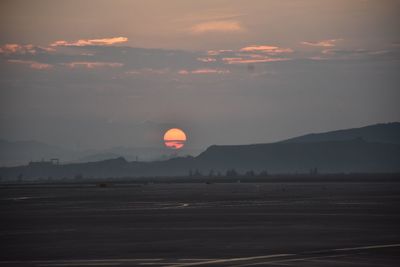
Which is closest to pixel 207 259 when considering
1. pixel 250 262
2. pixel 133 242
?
pixel 250 262

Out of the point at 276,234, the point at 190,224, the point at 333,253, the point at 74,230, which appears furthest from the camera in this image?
the point at 190,224

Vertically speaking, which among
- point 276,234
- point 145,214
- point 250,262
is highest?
point 145,214

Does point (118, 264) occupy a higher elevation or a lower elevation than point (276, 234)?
lower

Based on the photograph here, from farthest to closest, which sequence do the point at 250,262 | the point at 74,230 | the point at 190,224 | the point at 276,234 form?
the point at 190,224 < the point at 74,230 < the point at 276,234 < the point at 250,262

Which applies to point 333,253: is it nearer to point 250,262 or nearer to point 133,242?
point 250,262

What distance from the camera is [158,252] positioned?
107 ft

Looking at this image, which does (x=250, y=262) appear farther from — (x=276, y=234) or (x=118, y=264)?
(x=276, y=234)

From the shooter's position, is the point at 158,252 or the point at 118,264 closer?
the point at 118,264

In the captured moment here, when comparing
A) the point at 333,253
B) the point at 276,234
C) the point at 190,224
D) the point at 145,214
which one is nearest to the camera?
the point at 333,253

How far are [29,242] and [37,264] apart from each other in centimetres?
973

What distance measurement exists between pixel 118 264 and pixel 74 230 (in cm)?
1749

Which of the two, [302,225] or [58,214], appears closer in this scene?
[302,225]

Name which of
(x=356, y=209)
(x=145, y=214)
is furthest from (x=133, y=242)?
(x=356, y=209)

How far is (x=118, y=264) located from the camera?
94.0 feet
